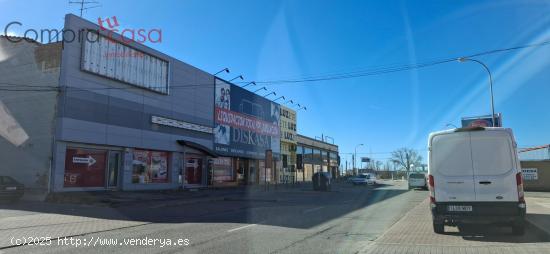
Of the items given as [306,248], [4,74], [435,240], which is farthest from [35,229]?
Result: [4,74]

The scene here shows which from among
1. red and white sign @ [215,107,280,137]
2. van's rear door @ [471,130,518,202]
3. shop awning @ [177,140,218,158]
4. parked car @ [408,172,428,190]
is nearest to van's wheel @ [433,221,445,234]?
van's rear door @ [471,130,518,202]

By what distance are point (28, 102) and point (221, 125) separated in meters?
17.2

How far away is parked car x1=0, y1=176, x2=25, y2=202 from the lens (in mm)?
20422

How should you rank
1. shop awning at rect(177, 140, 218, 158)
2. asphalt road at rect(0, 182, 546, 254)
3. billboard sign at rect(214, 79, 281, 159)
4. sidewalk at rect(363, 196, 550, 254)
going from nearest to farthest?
sidewalk at rect(363, 196, 550, 254), asphalt road at rect(0, 182, 546, 254), shop awning at rect(177, 140, 218, 158), billboard sign at rect(214, 79, 281, 159)

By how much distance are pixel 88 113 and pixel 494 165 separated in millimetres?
21305

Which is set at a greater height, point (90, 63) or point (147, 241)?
point (90, 63)

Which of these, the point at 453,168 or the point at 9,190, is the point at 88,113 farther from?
the point at 453,168

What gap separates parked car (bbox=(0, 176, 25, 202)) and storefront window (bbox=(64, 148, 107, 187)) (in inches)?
117

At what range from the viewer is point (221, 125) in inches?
1564

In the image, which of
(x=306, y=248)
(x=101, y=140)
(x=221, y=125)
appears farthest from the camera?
(x=221, y=125)

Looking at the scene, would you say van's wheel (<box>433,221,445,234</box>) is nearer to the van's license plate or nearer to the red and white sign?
the van's license plate

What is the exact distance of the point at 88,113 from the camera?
25.1 metres

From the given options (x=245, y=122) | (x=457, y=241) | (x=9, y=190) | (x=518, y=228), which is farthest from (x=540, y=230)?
(x=245, y=122)

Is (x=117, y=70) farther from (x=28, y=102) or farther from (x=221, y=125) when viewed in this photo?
(x=221, y=125)
